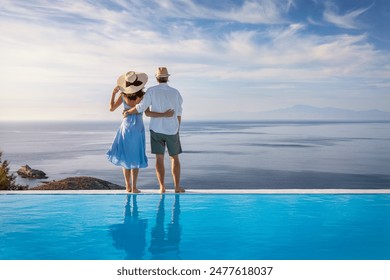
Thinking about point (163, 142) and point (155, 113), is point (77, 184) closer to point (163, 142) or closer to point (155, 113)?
point (163, 142)

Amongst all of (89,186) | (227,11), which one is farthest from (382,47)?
(89,186)

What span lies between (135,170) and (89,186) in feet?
21.8

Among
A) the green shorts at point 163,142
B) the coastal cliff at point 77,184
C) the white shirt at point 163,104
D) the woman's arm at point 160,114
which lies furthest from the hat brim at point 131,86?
the coastal cliff at point 77,184

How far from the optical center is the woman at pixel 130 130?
534 cm

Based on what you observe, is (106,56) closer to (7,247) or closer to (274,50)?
(274,50)

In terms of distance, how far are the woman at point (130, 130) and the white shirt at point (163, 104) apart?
7 cm

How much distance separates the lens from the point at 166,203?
5.00 m

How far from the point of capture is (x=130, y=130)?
5449 mm

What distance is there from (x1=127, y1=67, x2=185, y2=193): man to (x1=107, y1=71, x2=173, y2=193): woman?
0.25 feet

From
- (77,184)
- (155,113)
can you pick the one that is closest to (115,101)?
(155,113)

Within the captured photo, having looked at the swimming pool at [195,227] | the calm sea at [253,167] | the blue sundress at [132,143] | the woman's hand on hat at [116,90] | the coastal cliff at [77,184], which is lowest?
the calm sea at [253,167]

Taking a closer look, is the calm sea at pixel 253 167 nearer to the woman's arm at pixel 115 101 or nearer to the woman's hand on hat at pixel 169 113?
the woman's arm at pixel 115 101

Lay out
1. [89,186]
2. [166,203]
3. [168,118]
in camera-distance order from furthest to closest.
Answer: [89,186] < [168,118] < [166,203]

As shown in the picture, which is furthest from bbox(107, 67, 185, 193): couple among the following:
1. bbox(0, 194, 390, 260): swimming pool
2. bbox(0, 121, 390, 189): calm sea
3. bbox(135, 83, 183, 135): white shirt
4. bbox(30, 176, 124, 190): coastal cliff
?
bbox(0, 121, 390, 189): calm sea
